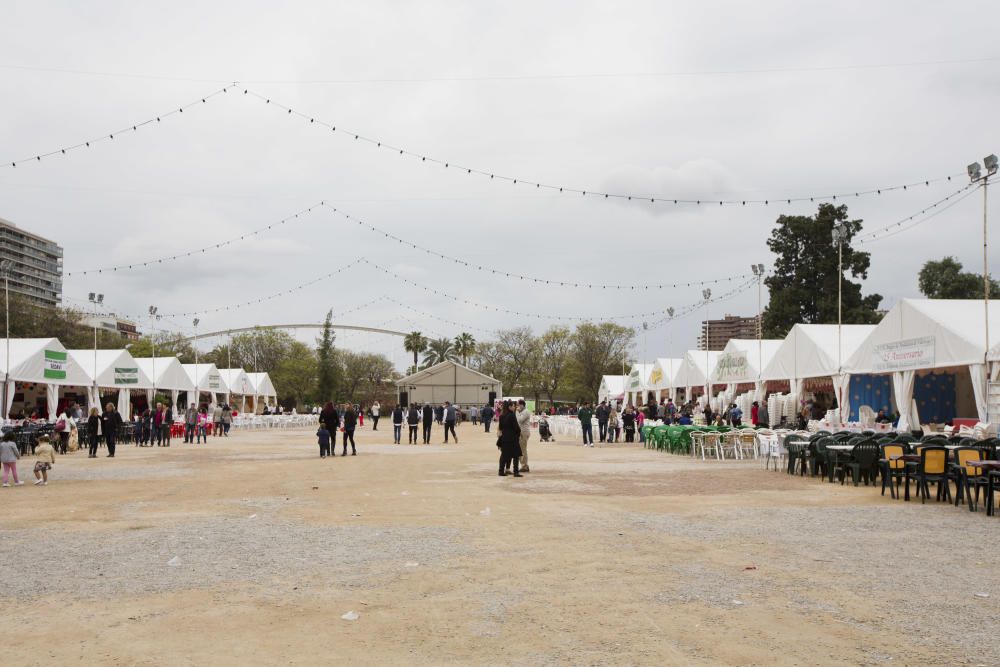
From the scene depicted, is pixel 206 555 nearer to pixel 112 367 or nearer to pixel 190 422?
pixel 190 422

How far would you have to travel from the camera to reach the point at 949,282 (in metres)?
56.8

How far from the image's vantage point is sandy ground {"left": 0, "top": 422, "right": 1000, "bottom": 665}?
15.5 ft

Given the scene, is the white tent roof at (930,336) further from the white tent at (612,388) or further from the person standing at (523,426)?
the white tent at (612,388)

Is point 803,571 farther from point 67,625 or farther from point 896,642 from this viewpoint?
point 67,625

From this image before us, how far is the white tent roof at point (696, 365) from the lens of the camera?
39125mm

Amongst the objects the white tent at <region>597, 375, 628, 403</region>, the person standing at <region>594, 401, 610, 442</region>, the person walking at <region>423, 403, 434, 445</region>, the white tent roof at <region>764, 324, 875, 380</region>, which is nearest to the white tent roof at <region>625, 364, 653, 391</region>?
the white tent at <region>597, 375, 628, 403</region>

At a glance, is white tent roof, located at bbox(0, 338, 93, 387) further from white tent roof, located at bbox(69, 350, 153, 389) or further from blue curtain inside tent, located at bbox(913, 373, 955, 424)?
blue curtain inside tent, located at bbox(913, 373, 955, 424)

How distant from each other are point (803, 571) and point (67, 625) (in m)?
5.32

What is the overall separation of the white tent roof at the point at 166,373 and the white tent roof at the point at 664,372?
2423cm

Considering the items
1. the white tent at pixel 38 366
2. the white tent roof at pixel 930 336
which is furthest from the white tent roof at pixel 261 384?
the white tent roof at pixel 930 336

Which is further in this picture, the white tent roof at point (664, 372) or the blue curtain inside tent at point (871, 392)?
the white tent roof at point (664, 372)

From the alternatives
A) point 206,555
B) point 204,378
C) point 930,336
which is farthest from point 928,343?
point 204,378

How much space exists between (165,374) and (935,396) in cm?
3348

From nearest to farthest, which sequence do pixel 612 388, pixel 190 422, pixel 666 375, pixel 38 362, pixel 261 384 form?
pixel 190 422, pixel 38 362, pixel 666 375, pixel 612 388, pixel 261 384
